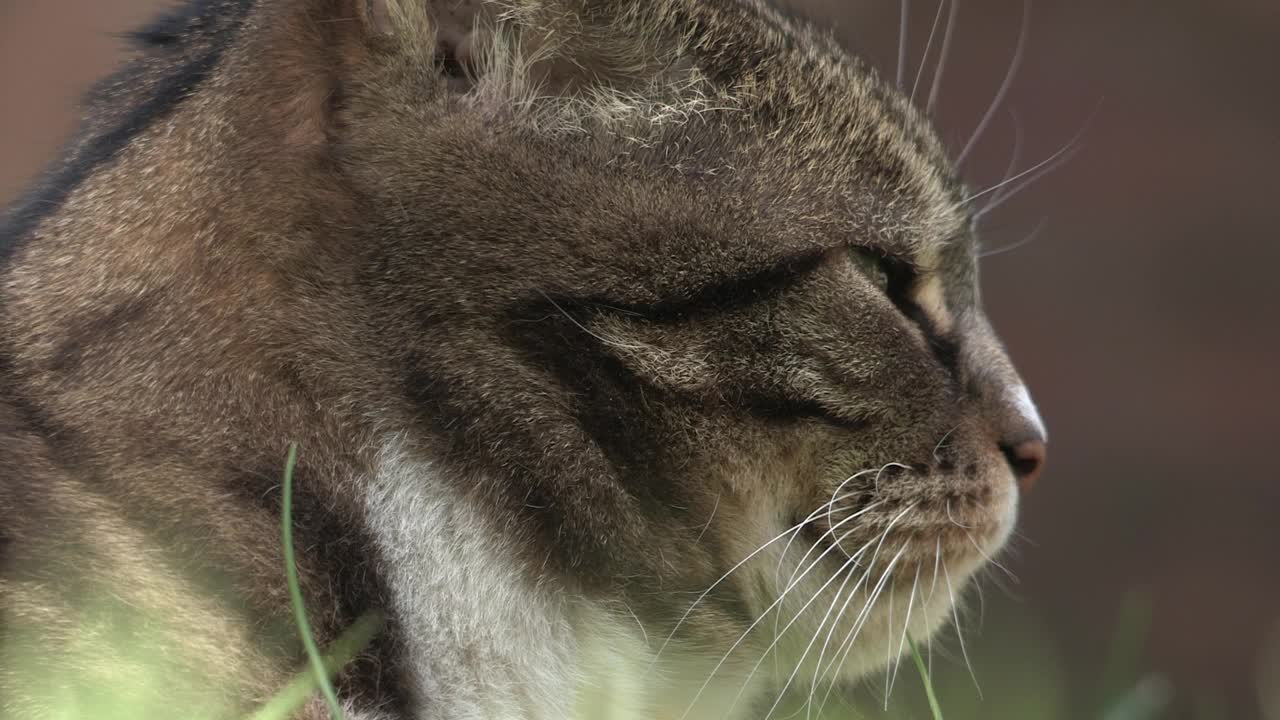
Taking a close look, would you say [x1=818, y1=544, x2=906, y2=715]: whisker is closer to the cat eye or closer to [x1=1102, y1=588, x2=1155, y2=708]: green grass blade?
the cat eye

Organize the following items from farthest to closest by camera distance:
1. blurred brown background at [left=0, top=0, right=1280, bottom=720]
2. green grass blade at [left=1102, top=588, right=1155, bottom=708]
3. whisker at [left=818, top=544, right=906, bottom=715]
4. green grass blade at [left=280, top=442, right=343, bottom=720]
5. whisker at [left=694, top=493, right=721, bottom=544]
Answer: blurred brown background at [left=0, top=0, right=1280, bottom=720], green grass blade at [left=1102, top=588, right=1155, bottom=708], whisker at [left=818, top=544, right=906, bottom=715], whisker at [left=694, top=493, right=721, bottom=544], green grass blade at [left=280, top=442, right=343, bottom=720]

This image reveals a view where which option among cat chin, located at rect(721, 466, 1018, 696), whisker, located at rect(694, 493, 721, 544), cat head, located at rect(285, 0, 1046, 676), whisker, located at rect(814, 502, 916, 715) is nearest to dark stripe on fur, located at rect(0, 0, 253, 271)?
cat head, located at rect(285, 0, 1046, 676)

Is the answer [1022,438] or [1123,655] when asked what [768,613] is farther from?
[1123,655]

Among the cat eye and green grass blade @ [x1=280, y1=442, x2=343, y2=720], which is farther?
the cat eye

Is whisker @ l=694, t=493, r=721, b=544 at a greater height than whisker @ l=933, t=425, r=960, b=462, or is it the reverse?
whisker @ l=933, t=425, r=960, b=462

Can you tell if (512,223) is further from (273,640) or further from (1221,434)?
(1221,434)

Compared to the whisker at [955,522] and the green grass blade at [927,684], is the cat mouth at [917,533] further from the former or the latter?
the green grass blade at [927,684]
